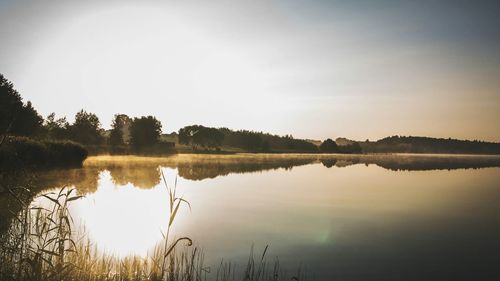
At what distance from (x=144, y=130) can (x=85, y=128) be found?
2236cm

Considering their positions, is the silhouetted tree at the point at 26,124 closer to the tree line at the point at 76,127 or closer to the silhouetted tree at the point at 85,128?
the tree line at the point at 76,127

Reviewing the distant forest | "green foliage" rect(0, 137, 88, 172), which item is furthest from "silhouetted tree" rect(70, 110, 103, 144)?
"green foliage" rect(0, 137, 88, 172)

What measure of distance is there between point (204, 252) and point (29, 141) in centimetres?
3622

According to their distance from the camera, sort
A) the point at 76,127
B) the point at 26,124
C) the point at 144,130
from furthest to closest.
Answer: the point at 144,130
the point at 76,127
the point at 26,124

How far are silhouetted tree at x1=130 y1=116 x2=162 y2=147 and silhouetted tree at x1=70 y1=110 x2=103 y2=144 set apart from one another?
13.6 metres

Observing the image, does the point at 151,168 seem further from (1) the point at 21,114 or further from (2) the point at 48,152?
(1) the point at 21,114

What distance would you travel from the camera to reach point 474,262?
1251cm

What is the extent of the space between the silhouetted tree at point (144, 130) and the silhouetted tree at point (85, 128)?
13632 mm

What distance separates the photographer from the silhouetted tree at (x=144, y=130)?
5012 inches

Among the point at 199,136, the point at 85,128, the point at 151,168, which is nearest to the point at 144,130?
the point at 85,128

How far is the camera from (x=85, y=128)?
110 m

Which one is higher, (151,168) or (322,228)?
(151,168)

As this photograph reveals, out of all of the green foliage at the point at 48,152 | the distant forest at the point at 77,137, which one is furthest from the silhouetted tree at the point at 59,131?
the green foliage at the point at 48,152

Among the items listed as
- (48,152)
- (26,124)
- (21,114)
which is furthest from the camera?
(26,124)
